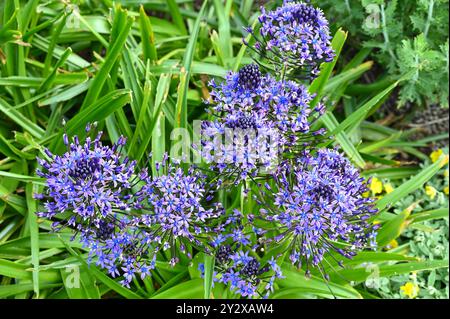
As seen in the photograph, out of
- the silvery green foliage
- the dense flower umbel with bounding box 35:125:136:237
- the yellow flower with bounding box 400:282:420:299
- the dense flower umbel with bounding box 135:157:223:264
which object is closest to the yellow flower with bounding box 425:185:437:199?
the silvery green foliage

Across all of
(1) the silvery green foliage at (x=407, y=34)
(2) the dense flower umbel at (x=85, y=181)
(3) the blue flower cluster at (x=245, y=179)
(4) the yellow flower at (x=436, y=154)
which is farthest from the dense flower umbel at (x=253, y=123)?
(4) the yellow flower at (x=436, y=154)

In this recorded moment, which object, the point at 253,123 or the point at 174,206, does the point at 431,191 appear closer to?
the point at 253,123

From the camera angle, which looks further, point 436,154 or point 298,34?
point 436,154

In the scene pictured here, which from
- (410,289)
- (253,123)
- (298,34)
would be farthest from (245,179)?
(410,289)

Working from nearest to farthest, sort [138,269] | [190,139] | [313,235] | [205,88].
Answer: [313,235] < [138,269] < [190,139] < [205,88]

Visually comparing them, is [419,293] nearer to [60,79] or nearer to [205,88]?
[205,88]

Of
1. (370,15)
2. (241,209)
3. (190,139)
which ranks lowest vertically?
(241,209)

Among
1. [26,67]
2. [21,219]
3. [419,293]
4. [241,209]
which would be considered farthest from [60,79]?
[419,293]
